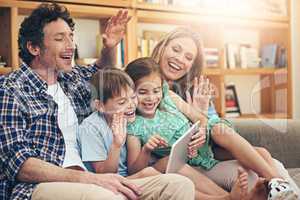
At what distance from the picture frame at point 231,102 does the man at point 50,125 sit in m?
1.12

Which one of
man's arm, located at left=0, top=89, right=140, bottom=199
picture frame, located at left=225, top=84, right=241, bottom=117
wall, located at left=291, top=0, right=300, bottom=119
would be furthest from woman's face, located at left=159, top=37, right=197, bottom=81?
wall, located at left=291, top=0, right=300, bottom=119

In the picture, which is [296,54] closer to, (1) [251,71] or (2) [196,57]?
(1) [251,71]

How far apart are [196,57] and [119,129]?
41 centimetres

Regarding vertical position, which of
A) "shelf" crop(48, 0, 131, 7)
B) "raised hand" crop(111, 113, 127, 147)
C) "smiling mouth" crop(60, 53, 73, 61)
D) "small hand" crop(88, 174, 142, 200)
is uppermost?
"shelf" crop(48, 0, 131, 7)

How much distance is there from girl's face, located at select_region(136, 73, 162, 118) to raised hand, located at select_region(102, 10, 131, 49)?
173 millimetres

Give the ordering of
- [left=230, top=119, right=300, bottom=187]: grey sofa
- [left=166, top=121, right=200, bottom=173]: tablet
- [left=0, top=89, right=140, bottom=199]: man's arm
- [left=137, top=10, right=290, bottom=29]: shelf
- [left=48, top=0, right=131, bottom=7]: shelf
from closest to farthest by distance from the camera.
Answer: [left=0, top=89, right=140, bottom=199]: man's arm
[left=166, top=121, right=200, bottom=173]: tablet
[left=230, top=119, right=300, bottom=187]: grey sofa
[left=48, top=0, right=131, bottom=7]: shelf
[left=137, top=10, right=290, bottom=29]: shelf

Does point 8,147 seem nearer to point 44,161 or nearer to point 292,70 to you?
point 44,161

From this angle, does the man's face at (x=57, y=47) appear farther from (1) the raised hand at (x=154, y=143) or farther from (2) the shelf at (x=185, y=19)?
(2) the shelf at (x=185, y=19)

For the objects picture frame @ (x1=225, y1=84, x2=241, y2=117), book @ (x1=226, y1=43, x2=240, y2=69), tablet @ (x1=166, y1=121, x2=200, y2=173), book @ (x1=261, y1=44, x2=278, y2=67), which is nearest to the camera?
tablet @ (x1=166, y1=121, x2=200, y2=173)

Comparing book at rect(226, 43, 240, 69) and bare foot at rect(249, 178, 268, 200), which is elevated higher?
book at rect(226, 43, 240, 69)

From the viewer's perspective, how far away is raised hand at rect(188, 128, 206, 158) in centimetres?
166

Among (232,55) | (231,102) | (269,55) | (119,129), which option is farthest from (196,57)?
(269,55)

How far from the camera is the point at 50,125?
1.49 metres

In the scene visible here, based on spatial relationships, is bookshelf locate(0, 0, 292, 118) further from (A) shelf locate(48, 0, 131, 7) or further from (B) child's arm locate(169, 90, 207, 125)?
(B) child's arm locate(169, 90, 207, 125)
